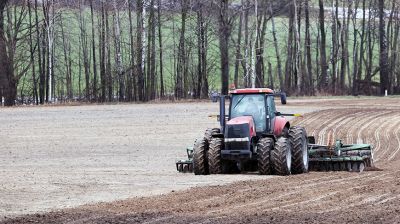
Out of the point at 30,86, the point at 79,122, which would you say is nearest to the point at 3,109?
the point at 79,122

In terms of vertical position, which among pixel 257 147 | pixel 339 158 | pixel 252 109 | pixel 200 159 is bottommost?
pixel 339 158

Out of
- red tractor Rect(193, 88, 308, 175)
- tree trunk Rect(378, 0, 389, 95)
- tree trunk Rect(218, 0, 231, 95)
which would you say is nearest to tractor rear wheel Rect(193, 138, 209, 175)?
red tractor Rect(193, 88, 308, 175)

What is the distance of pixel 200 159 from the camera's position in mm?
22453

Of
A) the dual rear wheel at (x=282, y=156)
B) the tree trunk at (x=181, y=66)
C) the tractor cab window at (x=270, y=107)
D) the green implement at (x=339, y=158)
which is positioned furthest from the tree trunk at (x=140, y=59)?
the dual rear wheel at (x=282, y=156)

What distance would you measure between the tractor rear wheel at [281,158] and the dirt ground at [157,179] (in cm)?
44

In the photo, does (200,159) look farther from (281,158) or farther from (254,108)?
(281,158)

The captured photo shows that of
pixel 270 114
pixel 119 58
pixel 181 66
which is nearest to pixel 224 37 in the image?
pixel 181 66

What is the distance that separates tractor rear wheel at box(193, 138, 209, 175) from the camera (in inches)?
885

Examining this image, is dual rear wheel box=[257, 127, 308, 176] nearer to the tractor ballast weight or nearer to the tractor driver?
the tractor driver

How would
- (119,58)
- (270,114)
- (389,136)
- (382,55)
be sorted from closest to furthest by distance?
(270,114) → (389,136) → (119,58) → (382,55)

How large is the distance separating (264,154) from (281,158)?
0.42 m

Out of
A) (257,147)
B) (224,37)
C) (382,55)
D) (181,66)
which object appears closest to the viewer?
(257,147)

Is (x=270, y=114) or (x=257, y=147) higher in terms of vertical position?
(x=270, y=114)

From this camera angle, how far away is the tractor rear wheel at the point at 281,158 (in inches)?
858
